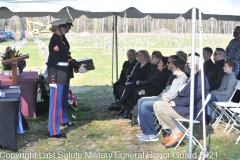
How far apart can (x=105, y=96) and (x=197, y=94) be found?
459 centimetres

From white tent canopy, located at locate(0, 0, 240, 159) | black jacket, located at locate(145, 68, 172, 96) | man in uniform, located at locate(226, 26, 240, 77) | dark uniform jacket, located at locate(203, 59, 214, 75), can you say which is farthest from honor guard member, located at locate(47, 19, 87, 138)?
man in uniform, located at locate(226, 26, 240, 77)

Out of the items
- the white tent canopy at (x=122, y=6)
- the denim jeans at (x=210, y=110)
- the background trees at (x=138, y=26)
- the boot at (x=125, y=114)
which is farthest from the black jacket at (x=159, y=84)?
the background trees at (x=138, y=26)

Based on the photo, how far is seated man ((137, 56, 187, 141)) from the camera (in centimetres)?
490

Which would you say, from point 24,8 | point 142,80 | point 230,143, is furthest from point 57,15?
point 230,143

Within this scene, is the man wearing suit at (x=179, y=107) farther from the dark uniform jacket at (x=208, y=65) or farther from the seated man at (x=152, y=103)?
the dark uniform jacket at (x=208, y=65)

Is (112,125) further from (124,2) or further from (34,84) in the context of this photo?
(124,2)

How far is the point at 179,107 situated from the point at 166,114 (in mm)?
187

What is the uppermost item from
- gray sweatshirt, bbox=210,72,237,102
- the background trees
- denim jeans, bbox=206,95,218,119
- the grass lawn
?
the background trees

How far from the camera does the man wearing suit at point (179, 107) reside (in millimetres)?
4688

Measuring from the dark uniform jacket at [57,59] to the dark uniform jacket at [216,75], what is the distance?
8.26ft

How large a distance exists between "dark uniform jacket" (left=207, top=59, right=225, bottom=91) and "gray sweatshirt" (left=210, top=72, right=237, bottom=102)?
17 centimetres

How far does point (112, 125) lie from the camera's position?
6.11m

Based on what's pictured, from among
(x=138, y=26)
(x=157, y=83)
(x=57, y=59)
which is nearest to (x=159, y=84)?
(x=157, y=83)

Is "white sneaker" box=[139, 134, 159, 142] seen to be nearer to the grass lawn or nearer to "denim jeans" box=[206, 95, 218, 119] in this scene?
the grass lawn
